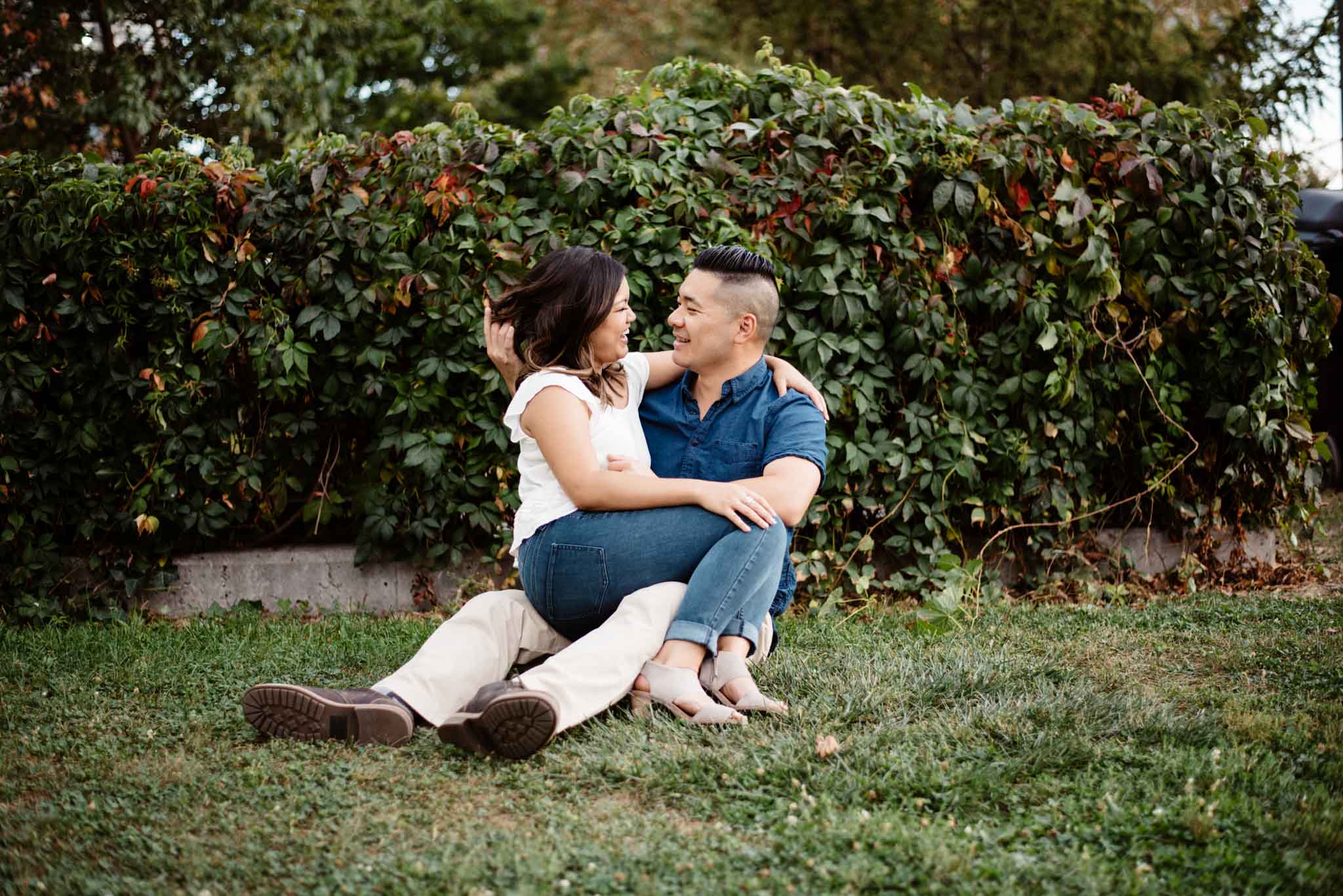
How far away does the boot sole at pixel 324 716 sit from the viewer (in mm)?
2795

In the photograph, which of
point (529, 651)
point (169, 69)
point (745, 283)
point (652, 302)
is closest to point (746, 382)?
point (745, 283)

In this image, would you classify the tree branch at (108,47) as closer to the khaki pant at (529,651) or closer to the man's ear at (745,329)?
the man's ear at (745,329)

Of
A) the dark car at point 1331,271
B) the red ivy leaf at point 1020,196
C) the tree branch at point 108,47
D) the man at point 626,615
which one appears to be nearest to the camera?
the man at point 626,615

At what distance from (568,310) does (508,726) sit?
121 centimetres

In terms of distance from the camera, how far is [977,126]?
15.2ft

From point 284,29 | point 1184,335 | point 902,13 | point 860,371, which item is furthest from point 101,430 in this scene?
point 902,13

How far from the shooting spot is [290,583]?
478 cm

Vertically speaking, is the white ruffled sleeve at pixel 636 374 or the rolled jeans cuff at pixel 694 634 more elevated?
the white ruffled sleeve at pixel 636 374

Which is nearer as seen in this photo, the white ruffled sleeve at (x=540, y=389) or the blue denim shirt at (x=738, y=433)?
the white ruffled sleeve at (x=540, y=389)

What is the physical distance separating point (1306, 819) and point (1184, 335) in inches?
119

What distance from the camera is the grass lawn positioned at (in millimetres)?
2109

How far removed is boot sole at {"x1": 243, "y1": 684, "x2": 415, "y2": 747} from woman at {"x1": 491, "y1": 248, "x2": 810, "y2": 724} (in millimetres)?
561

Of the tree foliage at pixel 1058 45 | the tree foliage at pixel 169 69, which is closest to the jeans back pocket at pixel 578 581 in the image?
the tree foliage at pixel 169 69

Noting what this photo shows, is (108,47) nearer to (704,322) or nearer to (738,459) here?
(704,322)
